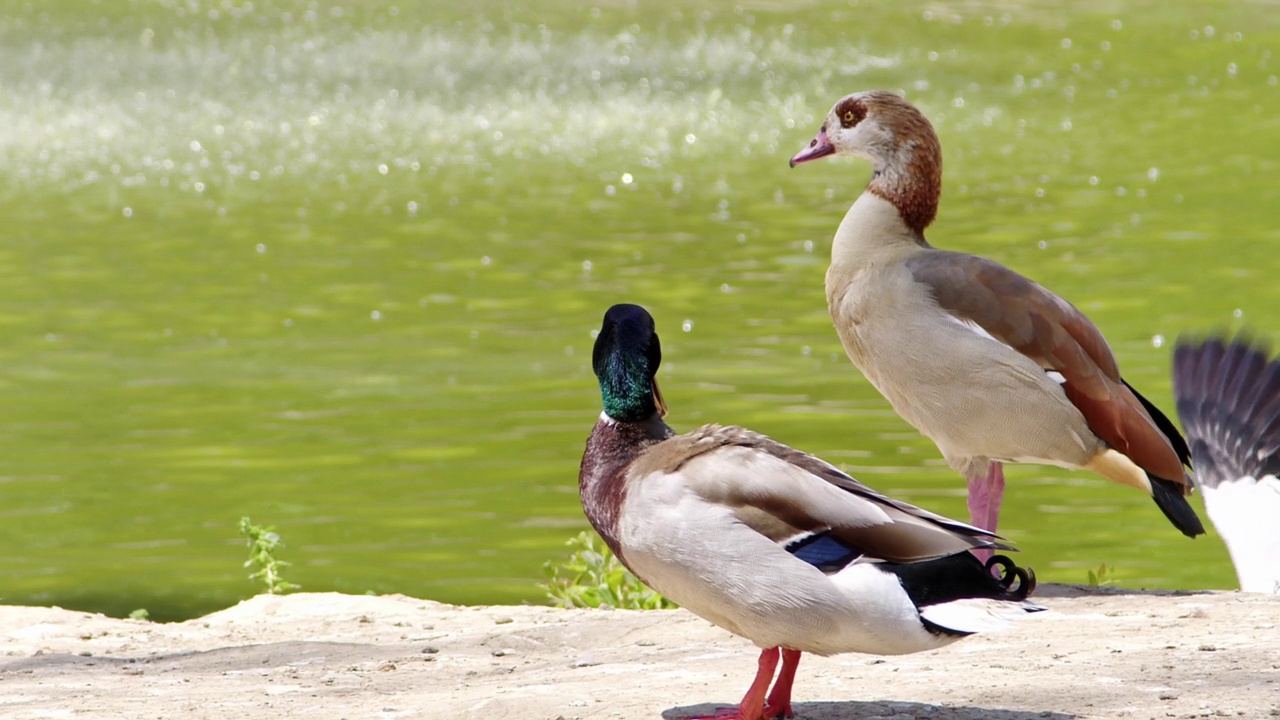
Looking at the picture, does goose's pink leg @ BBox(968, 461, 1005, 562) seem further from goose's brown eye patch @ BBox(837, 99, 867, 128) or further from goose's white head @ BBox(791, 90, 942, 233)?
goose's brown eye patch @ BBox(837, 99, 867, 128)

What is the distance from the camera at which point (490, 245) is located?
680 inches

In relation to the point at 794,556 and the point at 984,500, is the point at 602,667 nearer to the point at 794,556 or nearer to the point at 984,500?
the point at 794,556

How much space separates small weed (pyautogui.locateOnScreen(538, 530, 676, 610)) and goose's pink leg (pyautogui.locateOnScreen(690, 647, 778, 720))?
2.61 m

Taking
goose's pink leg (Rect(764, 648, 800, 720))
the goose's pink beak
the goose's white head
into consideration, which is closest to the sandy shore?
goose's pink leg (Rect(764, 648, 800, 720))

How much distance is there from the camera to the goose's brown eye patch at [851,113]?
6.67 meters

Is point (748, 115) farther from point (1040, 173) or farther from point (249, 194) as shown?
point (249, 194)

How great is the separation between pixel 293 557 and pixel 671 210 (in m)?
10.8

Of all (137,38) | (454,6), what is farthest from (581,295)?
(454,6)

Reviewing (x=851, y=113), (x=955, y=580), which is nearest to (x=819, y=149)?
(x=851, y=113)

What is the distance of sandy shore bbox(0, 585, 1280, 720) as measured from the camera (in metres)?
4.82

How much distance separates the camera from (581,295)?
14.8 m

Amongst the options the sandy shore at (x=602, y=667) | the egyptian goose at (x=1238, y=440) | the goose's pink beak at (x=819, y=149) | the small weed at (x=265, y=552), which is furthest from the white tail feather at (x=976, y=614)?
the small weed at (x=265, y=552)

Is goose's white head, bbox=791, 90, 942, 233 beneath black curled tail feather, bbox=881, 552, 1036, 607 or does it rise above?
above

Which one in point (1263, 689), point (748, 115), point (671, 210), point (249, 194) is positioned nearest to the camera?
point (1263, 689)
